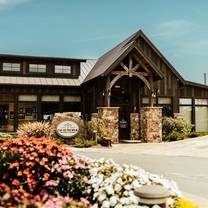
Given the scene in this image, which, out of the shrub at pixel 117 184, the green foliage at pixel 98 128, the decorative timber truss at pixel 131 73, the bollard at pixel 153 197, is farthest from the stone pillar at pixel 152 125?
the bollard at pixel 153 197

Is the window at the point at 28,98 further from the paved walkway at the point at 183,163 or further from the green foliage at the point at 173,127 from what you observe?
the green foliage at the point at 173,127

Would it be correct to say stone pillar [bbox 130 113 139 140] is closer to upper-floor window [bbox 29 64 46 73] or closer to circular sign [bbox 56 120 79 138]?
circular sign [bbox 56 120 79 138]

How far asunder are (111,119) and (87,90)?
528cm

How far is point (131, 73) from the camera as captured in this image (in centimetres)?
2405

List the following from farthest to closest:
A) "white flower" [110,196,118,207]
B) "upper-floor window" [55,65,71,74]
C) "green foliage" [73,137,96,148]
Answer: "upper-floor window" [55,65,71,74], "green foliage" [73,137,96,148], "white flower" [110,196,118,207]

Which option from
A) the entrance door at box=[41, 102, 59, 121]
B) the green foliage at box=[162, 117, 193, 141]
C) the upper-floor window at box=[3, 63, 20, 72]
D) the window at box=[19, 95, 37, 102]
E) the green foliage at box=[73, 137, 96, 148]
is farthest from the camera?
the upper-floor window at box=[3, 63, 20, 72]

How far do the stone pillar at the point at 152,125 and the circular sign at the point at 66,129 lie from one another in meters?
4.82

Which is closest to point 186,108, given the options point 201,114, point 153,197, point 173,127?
point 201,114

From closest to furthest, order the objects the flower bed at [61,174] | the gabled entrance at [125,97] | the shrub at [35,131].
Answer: the flower bed at [61,174], the shrub at [35,131], the gabled entrance at [125,97]

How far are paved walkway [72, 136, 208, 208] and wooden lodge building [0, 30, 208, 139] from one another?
16.9 ft

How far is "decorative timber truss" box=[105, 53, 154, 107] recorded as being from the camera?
77.6 feet

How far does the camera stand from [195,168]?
13.5 metres

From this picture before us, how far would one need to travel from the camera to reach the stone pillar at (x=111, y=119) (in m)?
23.7

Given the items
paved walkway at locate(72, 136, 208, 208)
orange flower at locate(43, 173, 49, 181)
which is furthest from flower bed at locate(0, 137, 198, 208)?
paved walkway at locate(72, 136, 208, 208)
